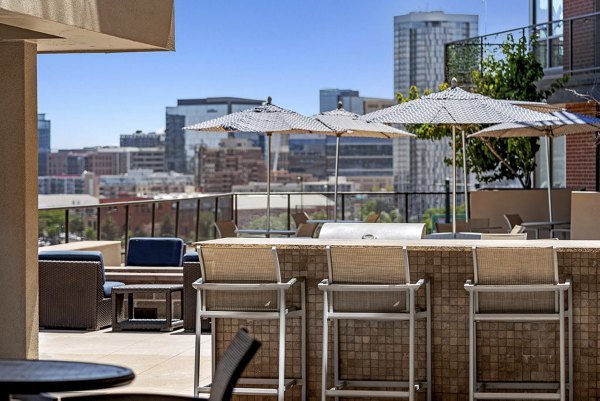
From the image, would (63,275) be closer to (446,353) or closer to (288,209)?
(446,353)

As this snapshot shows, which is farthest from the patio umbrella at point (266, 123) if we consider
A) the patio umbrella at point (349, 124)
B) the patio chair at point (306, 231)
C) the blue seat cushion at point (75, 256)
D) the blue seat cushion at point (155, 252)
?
the blue seat cushion at point (75, 256)

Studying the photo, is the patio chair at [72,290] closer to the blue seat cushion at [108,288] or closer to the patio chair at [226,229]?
the blue seat cushion at [108,288]

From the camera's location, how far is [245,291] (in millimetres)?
6926

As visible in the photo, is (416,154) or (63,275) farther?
(416,154)

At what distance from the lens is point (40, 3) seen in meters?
6.33

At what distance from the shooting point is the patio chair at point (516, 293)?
6.52 m

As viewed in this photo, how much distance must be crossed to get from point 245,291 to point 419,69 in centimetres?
6255

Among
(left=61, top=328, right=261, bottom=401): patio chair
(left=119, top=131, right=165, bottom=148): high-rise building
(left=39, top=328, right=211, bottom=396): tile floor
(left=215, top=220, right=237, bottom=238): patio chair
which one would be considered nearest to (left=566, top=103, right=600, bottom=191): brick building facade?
(left=215, top=220, right=237, bottom=238): patio chair

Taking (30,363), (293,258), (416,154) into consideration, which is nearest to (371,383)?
(293,258)

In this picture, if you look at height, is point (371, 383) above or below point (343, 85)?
below

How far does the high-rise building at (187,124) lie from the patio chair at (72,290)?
55.3 m

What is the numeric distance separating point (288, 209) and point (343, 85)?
255 feet

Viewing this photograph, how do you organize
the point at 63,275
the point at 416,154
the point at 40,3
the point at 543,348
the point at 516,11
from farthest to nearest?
the point at 516,11 < the point at 416,154 < the point at 63,275 < the point at 543,348 < the point at 40,3

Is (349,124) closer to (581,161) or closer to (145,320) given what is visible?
(145,320)
